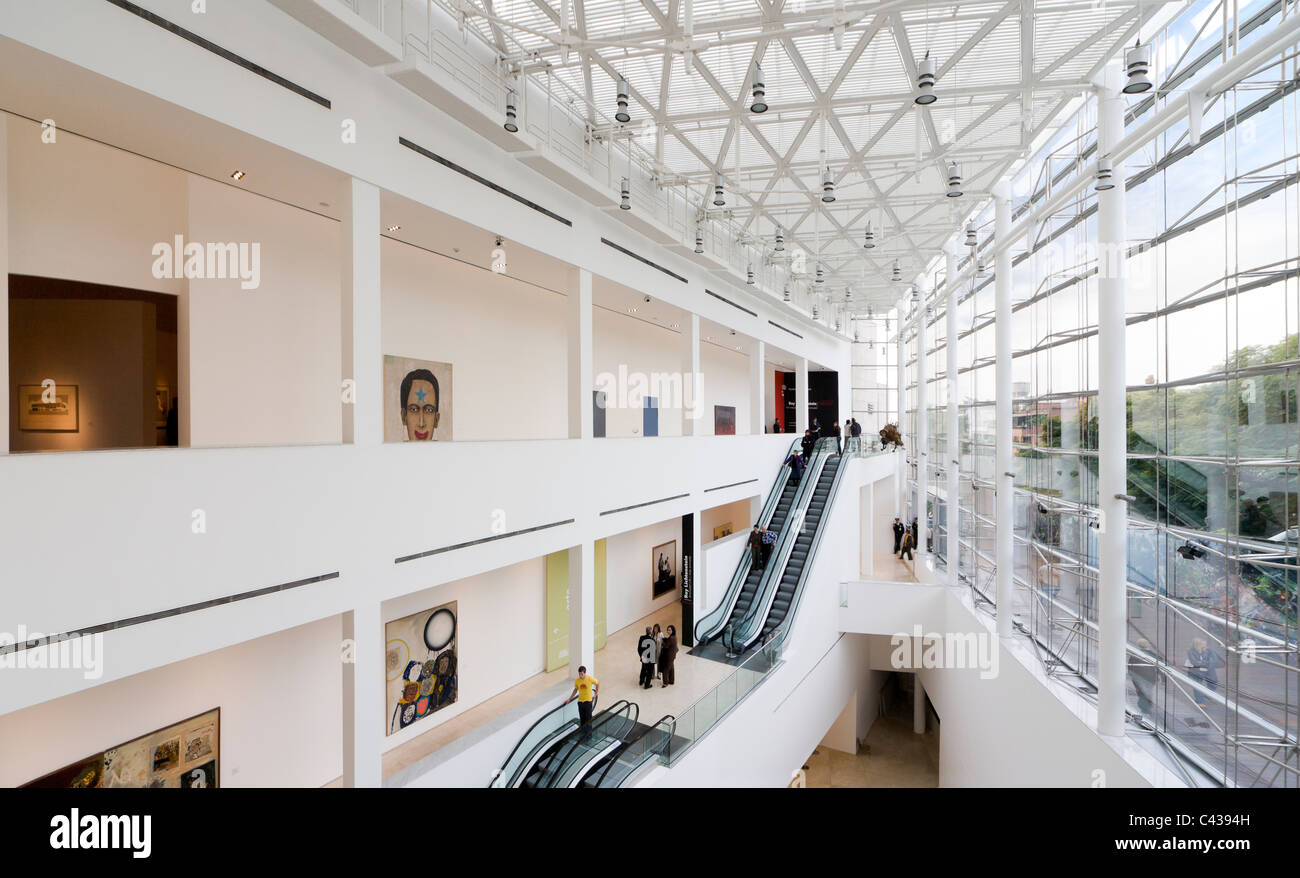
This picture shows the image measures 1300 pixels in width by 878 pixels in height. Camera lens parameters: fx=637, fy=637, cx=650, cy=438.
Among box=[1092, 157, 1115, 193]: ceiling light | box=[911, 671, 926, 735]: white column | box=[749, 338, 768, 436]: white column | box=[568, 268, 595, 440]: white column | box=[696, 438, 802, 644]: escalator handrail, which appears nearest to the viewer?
Result: box=[1092, 157, 1115, 193]: ceiling light

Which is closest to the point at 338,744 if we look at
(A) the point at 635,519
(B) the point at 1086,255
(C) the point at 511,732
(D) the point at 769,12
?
(C) the point at 511,732

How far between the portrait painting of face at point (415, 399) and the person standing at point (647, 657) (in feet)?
20.4

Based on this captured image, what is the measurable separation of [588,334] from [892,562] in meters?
22.3

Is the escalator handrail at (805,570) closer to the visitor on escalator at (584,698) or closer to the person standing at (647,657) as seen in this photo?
the person standing at (647,657)

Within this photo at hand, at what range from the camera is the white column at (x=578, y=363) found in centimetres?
1270

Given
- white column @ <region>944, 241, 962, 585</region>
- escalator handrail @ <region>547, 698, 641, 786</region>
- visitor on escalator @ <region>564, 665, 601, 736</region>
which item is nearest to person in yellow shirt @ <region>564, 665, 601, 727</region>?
visitor on escalator @ <region>564, 665, 601, 736</region>

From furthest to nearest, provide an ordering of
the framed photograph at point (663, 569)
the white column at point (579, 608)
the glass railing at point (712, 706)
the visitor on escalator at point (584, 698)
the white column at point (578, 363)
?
the framed photograph at point (663, 569), the white column at point (578, 363), the white column at point (579, 608), the visitor on escalator at point (584, 698), the glass railing at point (712, 706)

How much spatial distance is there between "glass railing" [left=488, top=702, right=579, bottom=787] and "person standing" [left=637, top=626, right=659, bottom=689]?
2.65 meters

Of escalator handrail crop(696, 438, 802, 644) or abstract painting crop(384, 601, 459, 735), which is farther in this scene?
escalator handrail crop(696, 438, 802, 644)

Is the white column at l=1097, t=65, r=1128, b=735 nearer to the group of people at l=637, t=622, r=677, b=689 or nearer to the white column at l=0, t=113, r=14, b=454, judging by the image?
the group of people at l=637, t=622, r=677, b=689

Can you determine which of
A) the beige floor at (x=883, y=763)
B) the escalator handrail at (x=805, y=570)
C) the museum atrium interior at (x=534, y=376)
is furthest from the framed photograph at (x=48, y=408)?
the beige floor at (x=883, y=763)

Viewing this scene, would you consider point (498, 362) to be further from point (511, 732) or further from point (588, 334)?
point (511, 732)

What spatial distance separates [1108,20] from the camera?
10.6 m

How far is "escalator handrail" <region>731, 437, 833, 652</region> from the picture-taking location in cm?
1717
